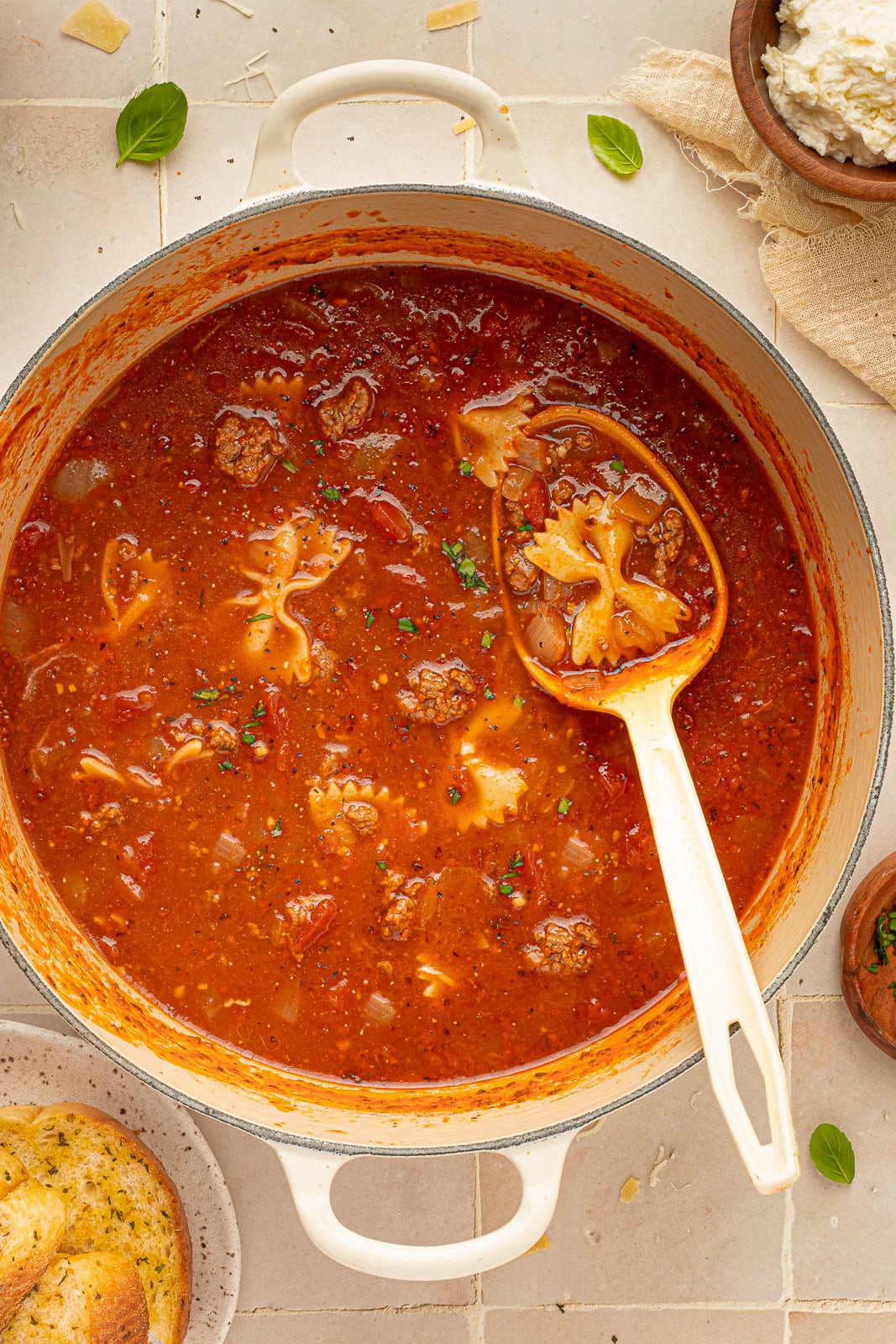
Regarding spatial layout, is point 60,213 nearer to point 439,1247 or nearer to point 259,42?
point 259,42

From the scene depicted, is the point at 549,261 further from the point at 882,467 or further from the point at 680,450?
the point at 882,467

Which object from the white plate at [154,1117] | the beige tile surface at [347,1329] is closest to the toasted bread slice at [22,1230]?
the white plate at [154,1117]

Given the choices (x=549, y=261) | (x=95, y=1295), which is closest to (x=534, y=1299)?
(x=95, y=1295)

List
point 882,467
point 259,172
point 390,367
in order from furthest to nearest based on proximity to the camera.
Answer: point 882,467, point 390,367, point 259,172

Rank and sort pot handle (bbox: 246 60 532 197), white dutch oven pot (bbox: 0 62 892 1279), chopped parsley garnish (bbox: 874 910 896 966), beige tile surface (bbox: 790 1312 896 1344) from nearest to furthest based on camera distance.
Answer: pot handle (bbox: 246 60 532 197) → white dutch oven pot (bbox: 0 62 892 1279) → chopped parsley garnish (bbox: 874 910 896 966) → beige tile surface (bbox: 790 1312 896 1344)

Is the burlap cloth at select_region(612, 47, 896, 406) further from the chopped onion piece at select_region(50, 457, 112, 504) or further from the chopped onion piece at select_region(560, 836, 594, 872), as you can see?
the chopped onion piece at select_region(50, 457, 112, 504)

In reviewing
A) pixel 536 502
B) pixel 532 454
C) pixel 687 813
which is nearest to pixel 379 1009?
pixel 687 813

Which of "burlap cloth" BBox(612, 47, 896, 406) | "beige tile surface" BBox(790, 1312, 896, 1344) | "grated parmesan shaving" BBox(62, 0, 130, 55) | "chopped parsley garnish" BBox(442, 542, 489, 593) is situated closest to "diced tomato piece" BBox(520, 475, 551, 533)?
"chopped parsley garnish" BBox(442, 542, 489, 593)
